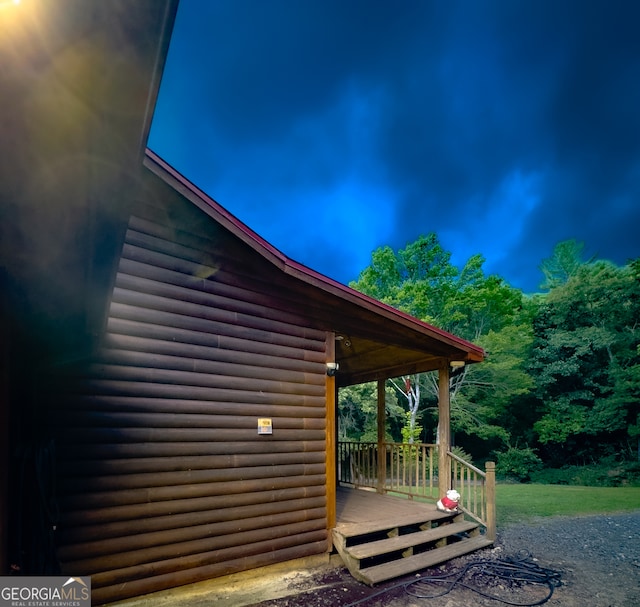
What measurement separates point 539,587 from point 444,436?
2.60 meters

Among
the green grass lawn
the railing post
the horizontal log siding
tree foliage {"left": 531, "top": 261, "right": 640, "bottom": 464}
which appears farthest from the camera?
tree foliage {"left": 531, "top": 261, "right": 640, "bottom": 464}

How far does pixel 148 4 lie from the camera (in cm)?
73

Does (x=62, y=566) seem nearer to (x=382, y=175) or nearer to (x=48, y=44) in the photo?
(x=48, y=44)

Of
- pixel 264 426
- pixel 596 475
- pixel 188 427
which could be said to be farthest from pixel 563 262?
pixel 188 427

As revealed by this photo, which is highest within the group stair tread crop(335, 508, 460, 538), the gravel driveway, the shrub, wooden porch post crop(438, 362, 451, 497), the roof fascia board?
the roof fascia board

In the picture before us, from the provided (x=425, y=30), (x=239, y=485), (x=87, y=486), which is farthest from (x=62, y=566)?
(x=425, y=30)

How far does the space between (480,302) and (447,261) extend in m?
2.61

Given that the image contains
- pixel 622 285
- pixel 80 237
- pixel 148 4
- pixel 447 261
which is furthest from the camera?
pixel 447 261

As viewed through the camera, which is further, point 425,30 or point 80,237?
point 425,30

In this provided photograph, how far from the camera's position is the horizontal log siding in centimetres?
378

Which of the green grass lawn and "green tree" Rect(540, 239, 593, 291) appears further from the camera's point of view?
"green tree" Rect(540, 239, 593, 291)

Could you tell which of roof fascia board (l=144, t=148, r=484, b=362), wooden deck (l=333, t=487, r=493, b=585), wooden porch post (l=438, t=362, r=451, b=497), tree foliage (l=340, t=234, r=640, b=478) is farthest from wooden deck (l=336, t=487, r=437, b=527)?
tree foliage (l=340, t=234, r=640, b=478)

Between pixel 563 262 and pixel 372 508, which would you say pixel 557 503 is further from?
pixel 563 262

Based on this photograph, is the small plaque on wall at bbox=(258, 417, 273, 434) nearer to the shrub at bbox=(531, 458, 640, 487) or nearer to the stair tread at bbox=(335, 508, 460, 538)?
the stair tread at bbox=(335, 508, 460, 538)
